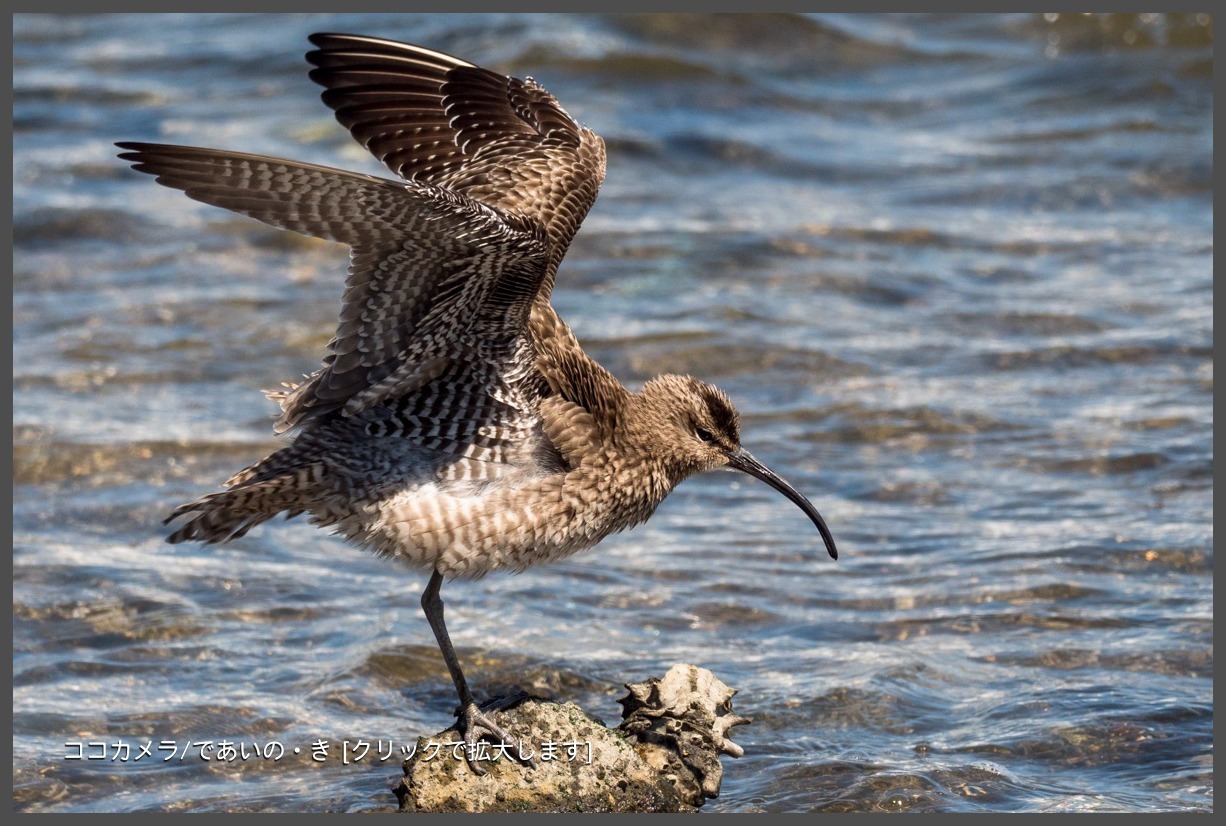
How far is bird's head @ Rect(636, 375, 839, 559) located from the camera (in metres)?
5.64

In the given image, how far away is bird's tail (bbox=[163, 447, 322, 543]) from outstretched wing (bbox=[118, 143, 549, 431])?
0.53 ft

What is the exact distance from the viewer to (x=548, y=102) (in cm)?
615

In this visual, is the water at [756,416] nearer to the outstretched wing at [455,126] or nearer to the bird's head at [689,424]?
the bird's head at [689,424]

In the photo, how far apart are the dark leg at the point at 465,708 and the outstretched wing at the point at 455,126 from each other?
3.69ft

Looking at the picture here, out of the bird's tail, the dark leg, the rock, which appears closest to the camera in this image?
the rock

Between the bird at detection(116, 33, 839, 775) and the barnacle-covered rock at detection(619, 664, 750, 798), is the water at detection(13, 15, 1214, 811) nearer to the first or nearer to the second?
the barnacle-covered rock at detection(619, 664, 750, 798)

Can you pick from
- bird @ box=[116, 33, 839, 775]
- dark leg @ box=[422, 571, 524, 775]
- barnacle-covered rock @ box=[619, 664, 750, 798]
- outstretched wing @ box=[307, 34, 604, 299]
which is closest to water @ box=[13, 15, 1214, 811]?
barnacle-covered rock @ box=[619, 664, 750, 798]

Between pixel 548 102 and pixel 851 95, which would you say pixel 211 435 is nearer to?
pixel 548 102

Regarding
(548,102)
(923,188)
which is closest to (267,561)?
(548,102)

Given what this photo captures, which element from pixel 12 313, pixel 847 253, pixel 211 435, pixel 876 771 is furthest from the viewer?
pixel 847 253

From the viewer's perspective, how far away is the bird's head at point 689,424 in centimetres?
564

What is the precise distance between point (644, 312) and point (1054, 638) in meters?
3.68

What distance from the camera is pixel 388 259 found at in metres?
4.68

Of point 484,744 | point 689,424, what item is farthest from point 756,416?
point 484,744
